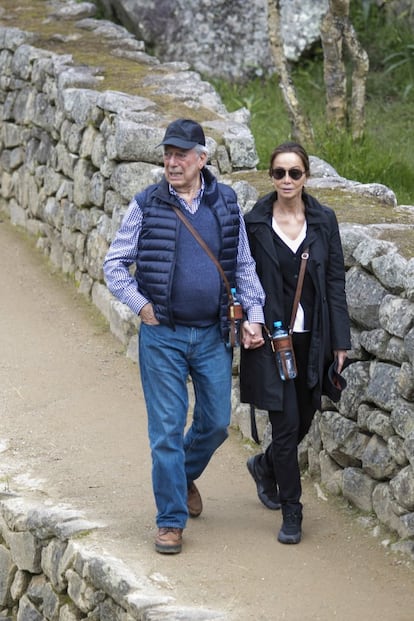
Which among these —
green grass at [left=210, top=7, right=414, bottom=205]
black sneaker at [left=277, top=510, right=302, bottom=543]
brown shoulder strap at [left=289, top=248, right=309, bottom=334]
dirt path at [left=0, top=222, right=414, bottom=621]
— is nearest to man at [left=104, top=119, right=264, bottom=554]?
brown shoulder strap at [left=289, top=248, right=309, bottom=334]

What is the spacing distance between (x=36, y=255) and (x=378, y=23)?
4406 millimetres

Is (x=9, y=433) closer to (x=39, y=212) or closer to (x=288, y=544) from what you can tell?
(x=288, y=544)

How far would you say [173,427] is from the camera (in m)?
5.50

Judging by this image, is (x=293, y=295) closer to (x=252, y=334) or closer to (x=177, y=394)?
(x=252, y=334)

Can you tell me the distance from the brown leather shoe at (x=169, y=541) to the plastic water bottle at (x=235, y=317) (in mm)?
853

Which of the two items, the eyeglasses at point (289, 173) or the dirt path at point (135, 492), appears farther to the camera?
the eyeglasses at point (289, 173)

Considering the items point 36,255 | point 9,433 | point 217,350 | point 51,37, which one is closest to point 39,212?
point 36,255

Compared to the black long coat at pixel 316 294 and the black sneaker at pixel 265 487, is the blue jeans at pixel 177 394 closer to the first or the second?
the black long coat at pixel 316 294

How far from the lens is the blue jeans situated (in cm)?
549

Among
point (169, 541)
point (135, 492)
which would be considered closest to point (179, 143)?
point (169, 541)

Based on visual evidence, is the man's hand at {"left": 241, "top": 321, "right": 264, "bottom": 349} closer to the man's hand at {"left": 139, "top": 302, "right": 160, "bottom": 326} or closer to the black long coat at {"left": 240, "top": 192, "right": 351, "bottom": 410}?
the black long coat at {"left": 240, "top": 192, "right": 351, "bottom": 410}

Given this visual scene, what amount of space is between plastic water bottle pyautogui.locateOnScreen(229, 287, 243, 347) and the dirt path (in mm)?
952

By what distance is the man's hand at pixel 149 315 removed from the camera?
5.42 m

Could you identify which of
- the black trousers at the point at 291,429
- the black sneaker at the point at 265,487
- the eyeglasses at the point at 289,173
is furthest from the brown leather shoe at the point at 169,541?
the eyeglasses at the point at 289,173
